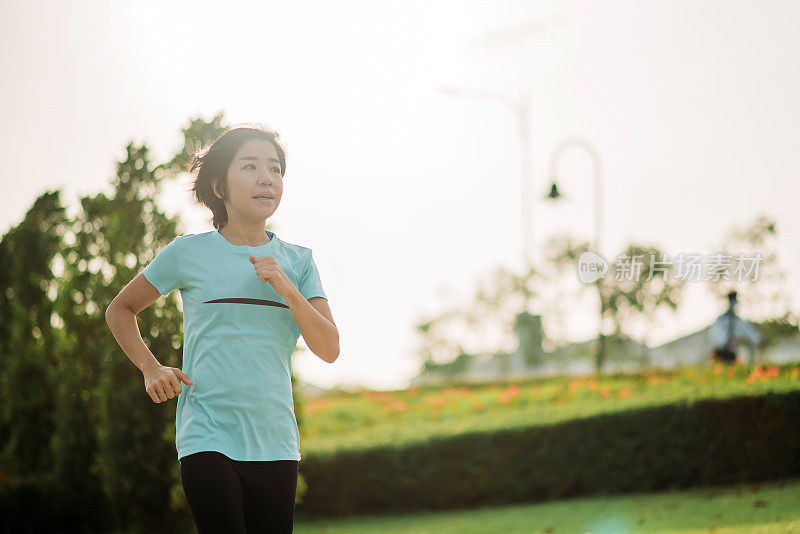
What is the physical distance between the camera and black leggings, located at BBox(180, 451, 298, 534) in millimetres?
2912

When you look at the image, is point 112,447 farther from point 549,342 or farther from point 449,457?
point 549,342

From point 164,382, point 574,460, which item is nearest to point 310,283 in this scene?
point 164,382

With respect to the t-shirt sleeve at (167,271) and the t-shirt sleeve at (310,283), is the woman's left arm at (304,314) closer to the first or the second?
the t-shirt sleeve at (310,283)

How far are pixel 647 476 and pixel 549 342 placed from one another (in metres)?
37.9

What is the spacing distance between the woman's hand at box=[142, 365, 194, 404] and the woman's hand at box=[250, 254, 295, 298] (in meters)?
0.45

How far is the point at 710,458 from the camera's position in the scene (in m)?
11.1

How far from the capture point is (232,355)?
3.02m

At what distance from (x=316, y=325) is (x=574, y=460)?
9.52m

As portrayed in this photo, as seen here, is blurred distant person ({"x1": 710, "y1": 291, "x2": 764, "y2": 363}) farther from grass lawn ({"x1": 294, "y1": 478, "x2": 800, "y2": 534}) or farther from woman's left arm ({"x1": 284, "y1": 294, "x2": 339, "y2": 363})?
woman's left arm ({"x1": 284, "y1": 294, "x2": 339, "y2": 363})

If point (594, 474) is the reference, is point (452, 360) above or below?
below

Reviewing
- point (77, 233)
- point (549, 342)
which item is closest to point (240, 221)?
point (77, 233)

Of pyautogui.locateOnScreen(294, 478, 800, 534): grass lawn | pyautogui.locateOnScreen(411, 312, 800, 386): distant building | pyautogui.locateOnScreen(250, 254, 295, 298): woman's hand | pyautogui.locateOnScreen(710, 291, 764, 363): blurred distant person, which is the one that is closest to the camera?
pyautogui.locateOnScreen(250, 254, 295, 298): woman's hand

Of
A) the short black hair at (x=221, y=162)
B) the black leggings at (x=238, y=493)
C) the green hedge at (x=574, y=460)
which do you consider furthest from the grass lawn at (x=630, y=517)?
the short black hair at (x=221, y=162)

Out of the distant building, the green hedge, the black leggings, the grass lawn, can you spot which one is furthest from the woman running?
the distant building
